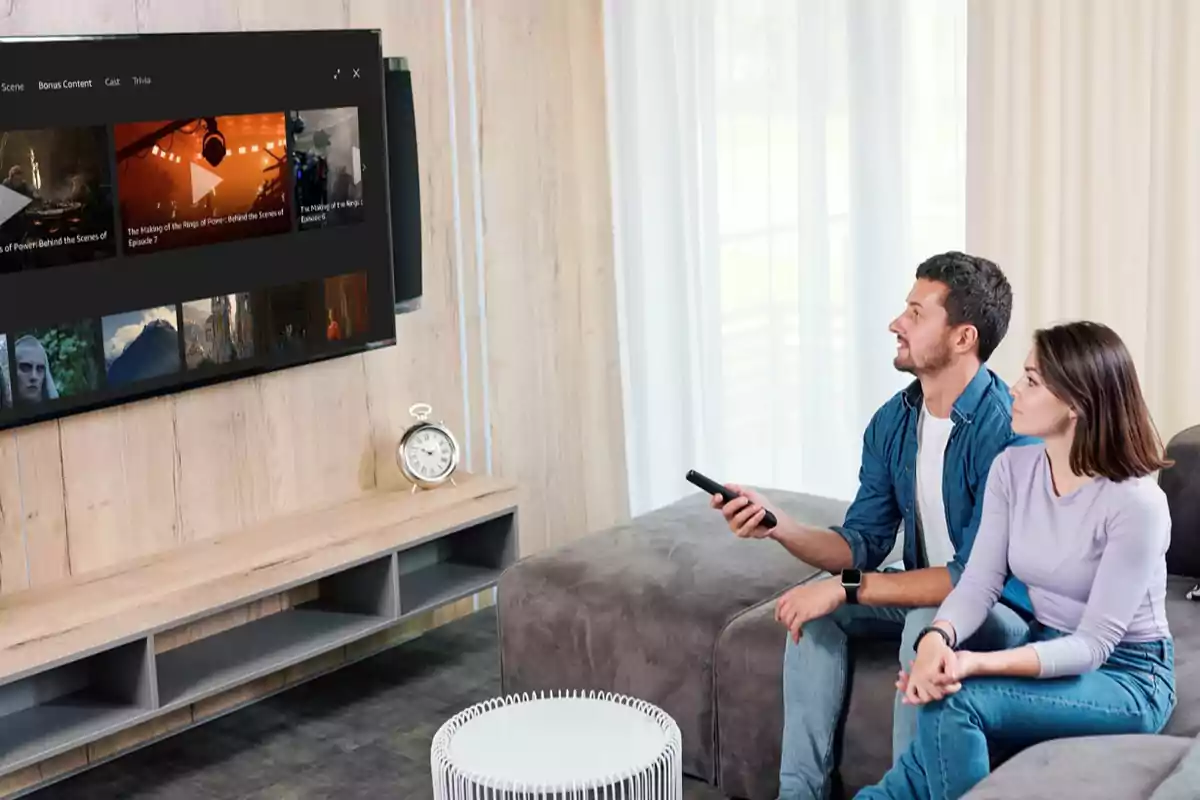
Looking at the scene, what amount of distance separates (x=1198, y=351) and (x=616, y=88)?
203 centimetres

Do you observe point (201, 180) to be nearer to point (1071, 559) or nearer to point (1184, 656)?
point (1071, 559)

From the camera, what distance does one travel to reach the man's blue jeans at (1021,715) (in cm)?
247

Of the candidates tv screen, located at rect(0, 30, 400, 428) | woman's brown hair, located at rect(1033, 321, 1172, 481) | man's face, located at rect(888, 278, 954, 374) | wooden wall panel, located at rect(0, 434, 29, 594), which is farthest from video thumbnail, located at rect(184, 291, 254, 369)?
woman's brown hair, located at rect(1033, 321, 1172, 481)

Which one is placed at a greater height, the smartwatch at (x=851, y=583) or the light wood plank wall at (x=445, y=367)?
the light wood plank wall at (x=445, y=367)

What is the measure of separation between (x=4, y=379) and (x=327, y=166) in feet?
3.41

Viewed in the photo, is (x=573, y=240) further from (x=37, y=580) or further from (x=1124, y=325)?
(x=37, y=580)

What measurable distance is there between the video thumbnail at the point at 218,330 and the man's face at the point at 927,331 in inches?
68.1

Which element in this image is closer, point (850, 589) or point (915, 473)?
point (850, 589)

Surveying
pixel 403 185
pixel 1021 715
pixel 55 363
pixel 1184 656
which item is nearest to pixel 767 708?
pixel 1021 715

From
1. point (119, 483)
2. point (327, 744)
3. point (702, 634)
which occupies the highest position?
point (119, 483)

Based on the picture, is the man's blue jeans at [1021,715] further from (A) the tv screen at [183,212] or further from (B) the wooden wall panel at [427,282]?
(B) the wooden wall panel at [427,282]

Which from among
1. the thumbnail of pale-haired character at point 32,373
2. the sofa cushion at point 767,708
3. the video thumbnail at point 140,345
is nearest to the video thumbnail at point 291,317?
the video thumbnail at point 140,345

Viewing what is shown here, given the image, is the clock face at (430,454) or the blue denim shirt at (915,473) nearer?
the blue denim shirt at (915,473)

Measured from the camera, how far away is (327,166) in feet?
12.9
